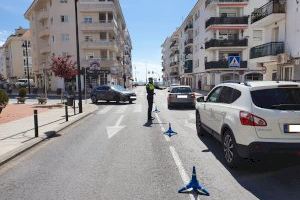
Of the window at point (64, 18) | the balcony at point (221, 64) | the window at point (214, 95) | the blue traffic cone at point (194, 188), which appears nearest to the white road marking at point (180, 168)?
the blue traffic cone at point (194, 188)

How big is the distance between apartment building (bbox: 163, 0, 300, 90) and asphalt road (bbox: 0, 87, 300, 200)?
15093mm

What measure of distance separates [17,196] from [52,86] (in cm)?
5192

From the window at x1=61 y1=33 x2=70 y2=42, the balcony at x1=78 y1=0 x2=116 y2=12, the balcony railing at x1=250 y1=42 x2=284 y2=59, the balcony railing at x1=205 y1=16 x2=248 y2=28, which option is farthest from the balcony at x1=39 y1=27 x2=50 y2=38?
the balcony railing at x1=250 y1=42 x2=284 y2=59

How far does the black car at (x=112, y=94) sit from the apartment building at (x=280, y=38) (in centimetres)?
1080

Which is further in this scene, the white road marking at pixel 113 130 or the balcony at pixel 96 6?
the balcony at pixel 96 6

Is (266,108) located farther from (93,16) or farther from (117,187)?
(93,16)

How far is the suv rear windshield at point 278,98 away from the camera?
6098 mm

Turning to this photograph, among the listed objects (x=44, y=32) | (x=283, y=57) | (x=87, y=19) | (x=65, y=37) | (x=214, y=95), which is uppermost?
(x=87, y=19)

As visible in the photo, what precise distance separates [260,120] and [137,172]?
8.58ft

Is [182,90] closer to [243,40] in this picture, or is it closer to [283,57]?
[283,57]

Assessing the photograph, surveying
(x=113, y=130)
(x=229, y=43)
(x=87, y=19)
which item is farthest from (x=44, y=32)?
(x=113, y=130)

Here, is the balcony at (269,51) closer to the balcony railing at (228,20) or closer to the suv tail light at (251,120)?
the suv tail light at (251,120)

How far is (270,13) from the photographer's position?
22438 mm

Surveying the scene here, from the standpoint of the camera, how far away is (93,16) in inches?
2067
